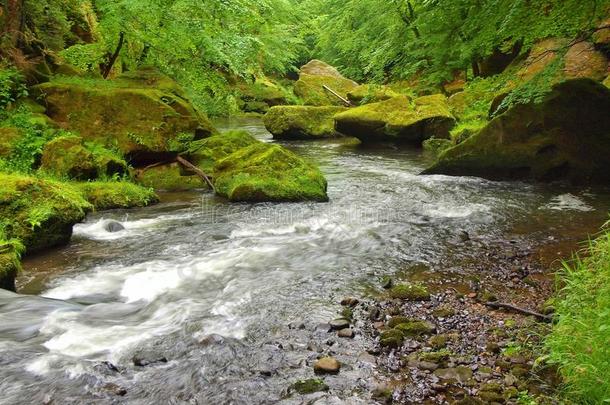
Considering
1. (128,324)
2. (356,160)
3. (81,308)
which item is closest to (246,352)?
(128,324)

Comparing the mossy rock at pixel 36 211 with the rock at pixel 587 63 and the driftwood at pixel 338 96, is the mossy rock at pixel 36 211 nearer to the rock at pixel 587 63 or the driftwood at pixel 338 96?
the rock at pixel 587 63

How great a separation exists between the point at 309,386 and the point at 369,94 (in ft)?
65.3

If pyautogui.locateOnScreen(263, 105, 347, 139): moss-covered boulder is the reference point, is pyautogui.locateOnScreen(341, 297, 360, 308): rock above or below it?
below

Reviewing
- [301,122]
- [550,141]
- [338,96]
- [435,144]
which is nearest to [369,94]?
[338,96]

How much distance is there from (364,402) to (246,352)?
4.11 ft

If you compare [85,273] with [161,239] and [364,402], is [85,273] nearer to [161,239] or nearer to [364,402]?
[161,239]

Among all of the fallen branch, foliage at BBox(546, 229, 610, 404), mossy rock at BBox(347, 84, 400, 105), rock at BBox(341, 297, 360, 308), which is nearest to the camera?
foliage at BBox(546, 229, 610, 404)

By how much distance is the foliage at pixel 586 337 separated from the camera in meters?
3.15

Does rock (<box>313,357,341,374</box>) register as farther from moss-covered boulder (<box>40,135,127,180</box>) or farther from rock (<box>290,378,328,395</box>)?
moss-covered boulder (<box>40,135,127,180</box>)

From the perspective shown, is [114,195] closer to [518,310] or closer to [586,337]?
[518,310]

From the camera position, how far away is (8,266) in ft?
17.9

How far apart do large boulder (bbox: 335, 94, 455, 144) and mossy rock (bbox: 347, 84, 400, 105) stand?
2.18 metres

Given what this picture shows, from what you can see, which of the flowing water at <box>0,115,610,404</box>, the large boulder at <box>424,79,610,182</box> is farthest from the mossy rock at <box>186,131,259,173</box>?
the large boulder at <box>424,79,610,182</box>

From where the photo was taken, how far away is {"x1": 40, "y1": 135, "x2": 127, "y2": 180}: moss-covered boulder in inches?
378
